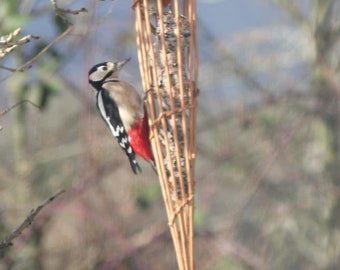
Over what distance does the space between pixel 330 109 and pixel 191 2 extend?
3130 millimetres

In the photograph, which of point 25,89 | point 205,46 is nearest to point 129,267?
point 25,89

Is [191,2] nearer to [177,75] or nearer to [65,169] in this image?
[177,75]

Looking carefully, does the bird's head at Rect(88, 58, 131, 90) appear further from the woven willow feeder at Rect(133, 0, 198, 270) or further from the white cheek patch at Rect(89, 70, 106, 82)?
the woven willow feeder at Rect(133, 0, 198, 270)

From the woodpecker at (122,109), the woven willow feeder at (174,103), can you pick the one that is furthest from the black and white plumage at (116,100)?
the woven willow feeder at (174,103)

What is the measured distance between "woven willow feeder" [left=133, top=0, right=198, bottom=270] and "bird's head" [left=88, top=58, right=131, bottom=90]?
1.72ft

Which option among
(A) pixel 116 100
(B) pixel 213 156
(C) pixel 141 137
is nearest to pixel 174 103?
(C) pixel 141 137

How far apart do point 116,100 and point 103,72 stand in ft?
0.35

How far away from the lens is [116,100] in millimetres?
2457

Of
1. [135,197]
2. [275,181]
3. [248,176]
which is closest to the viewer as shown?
[135,197]

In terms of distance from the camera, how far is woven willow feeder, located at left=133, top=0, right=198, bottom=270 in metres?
1.84

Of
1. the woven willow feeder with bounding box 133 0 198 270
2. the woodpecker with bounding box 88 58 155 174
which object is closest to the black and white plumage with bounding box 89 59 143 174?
the woodpecker with bounding box 88 58 155 174

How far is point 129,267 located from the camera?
3.86 meters

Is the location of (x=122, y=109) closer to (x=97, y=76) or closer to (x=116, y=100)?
(x=116, y=100)

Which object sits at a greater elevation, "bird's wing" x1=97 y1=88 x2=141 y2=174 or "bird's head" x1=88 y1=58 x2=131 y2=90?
"bird's head" x1=88 y1=58 x2=131 y2=90
